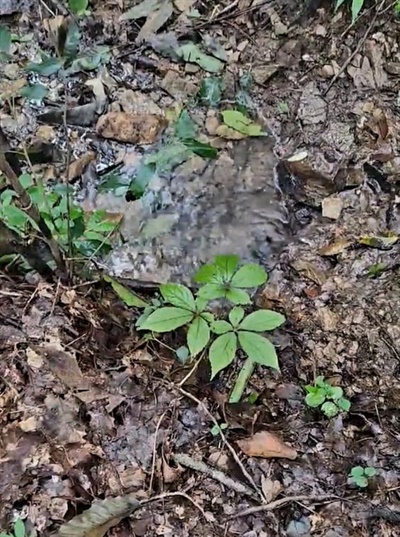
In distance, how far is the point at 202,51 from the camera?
3.68 m

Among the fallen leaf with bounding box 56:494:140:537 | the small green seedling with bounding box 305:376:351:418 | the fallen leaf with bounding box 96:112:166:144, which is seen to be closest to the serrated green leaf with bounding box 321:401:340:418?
the small green seedling with bounding box 305:376:351:418

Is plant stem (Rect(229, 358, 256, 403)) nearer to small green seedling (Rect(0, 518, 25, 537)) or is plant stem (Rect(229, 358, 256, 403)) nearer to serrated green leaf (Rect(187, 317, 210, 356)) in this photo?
serrated green leaf (Rect(187, 317, 210, 356))

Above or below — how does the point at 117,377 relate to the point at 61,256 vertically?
below

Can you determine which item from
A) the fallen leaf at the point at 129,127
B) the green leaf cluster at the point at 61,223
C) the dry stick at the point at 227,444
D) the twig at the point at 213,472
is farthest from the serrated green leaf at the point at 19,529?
the fallen leaf at the point at 129,127

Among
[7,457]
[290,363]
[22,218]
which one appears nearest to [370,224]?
[290,363]

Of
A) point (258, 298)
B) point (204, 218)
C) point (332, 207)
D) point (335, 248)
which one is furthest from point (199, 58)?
point (258, 298)

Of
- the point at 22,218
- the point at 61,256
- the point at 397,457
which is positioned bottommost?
the point at 397,457

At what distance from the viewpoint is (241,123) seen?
338cm

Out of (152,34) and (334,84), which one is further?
(152,34)

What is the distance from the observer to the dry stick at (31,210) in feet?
6.42

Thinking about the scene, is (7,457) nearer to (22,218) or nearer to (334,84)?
(22,218)

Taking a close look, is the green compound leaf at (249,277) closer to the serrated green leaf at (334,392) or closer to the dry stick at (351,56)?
the serrated green leaf at (334,392)

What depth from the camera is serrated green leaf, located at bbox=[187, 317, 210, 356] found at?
215cm

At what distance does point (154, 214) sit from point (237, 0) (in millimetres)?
1472
